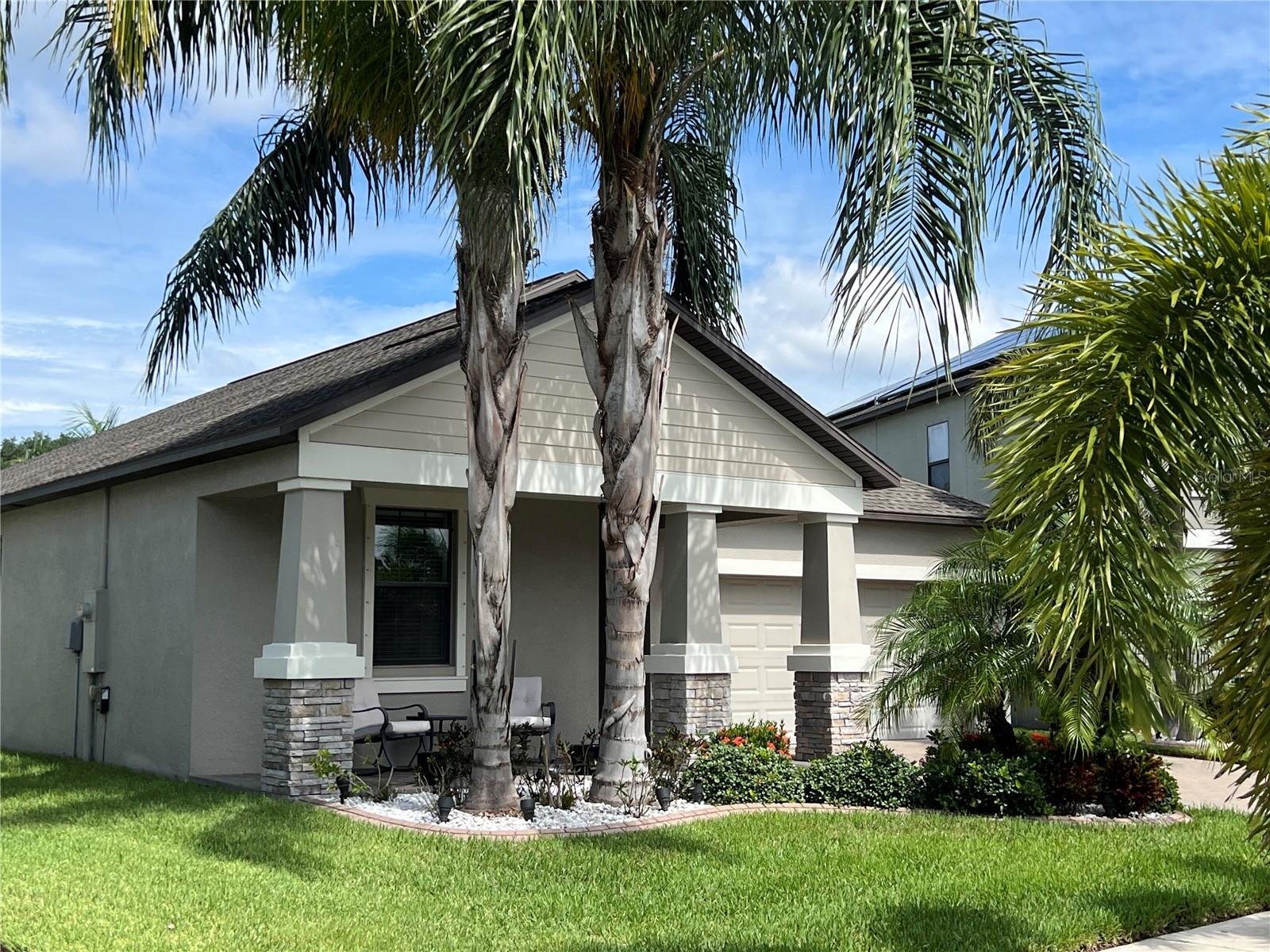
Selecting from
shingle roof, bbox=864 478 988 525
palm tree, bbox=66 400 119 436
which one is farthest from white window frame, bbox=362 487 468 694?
palm tree, bbox=66 400 119 436

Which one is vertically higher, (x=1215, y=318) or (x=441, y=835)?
(x=1215, y=318)

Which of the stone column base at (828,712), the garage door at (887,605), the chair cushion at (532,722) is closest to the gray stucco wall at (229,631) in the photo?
the chair cushion at (532,722)

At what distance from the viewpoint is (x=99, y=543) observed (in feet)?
52.3

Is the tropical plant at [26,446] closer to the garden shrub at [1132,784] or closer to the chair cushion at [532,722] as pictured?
the chair cushion at [532,722]

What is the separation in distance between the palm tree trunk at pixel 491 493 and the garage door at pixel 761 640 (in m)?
7.75

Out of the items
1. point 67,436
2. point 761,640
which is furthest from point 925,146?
point 67,436

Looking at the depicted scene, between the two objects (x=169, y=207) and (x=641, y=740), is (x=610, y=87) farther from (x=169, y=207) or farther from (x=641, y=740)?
(x=169, y=207)

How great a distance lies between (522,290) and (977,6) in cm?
454

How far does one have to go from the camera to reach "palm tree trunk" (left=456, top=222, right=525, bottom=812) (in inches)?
432

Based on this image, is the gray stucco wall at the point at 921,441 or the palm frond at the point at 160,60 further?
the gray stucco wall at the point at 921,441

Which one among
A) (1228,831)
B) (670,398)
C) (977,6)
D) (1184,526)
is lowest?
(1228,831)

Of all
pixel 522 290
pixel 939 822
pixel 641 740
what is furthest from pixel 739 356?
pixel 939 822

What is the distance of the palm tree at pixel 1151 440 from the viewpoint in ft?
15.4

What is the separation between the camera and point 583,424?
45.7ft
